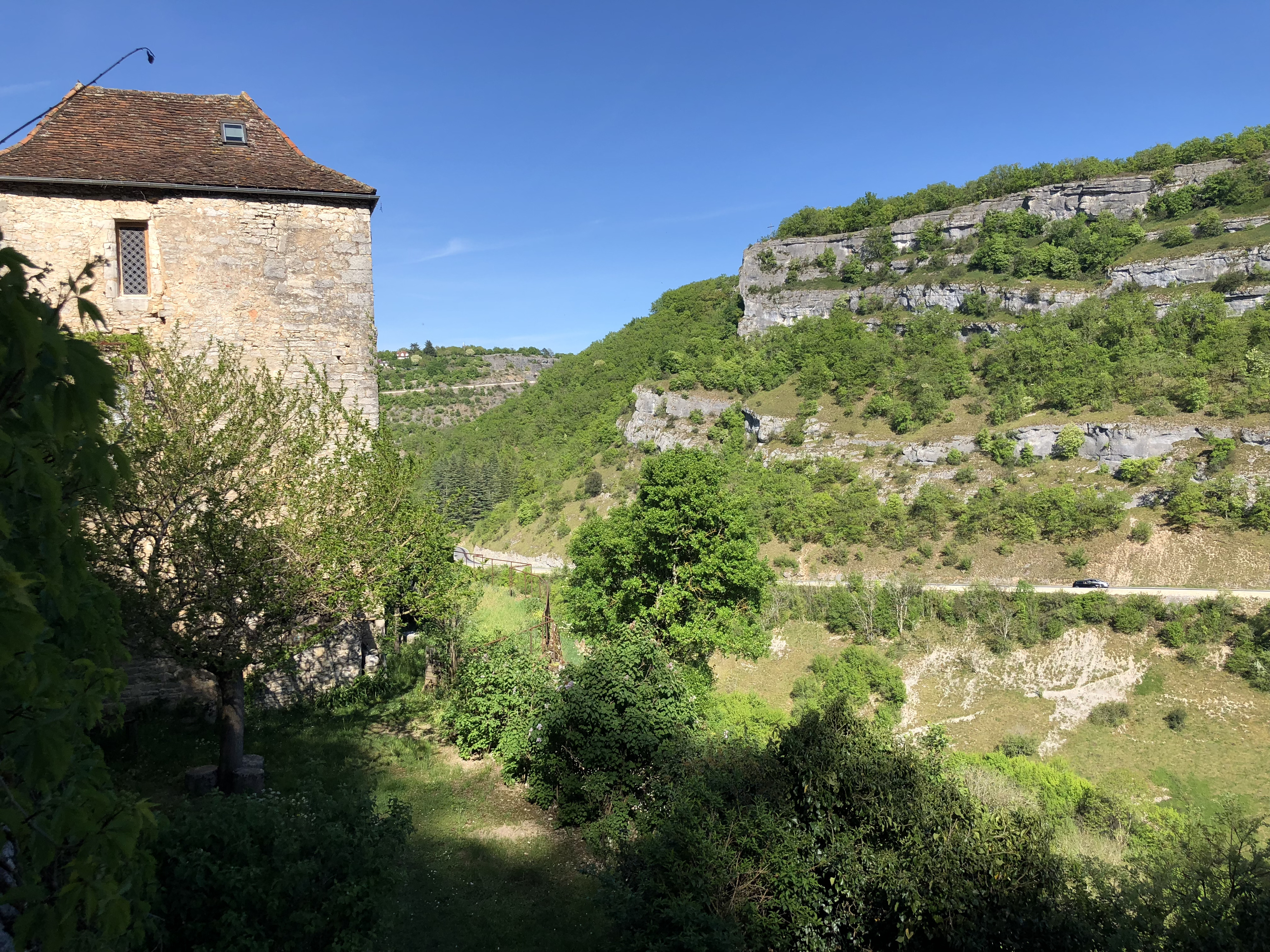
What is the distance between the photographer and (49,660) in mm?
2205

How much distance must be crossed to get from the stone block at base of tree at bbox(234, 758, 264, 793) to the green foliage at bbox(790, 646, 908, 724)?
28.3 m

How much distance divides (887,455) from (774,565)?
712 inches

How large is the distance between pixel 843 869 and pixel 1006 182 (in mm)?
109280

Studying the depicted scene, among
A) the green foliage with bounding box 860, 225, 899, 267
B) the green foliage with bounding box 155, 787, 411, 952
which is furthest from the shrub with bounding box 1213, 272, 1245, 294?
the green foliage with bounding box 155, 787, 411, 952

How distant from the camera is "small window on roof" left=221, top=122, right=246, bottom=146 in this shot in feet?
35.6

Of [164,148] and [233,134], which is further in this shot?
[233,134]

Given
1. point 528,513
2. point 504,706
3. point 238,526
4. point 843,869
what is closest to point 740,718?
point 504,706

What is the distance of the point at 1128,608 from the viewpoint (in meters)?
37.5

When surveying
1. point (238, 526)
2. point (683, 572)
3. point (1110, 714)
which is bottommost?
point (1110, 714)

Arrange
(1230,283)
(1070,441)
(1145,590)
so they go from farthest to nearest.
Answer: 1. (1230,283)
2. (1070,441)
3. (1145,590)

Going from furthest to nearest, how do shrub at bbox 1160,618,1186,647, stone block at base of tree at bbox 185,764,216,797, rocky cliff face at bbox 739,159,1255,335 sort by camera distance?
rocky cliff face at bbox 739,159,1255,335 → shrub at bbox 1160,618,1186,647 → stone block at base of tree at bbox 185,764,216,797

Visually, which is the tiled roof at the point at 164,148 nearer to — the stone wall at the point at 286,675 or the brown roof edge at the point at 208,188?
the brown roof edge at the point at 208,188

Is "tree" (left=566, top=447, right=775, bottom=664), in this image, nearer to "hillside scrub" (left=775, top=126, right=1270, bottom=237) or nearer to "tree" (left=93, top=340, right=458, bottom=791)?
"tree" (left=93, top=340, right=458, bottom=791)

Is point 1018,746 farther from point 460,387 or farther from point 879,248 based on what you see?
point 460,387
